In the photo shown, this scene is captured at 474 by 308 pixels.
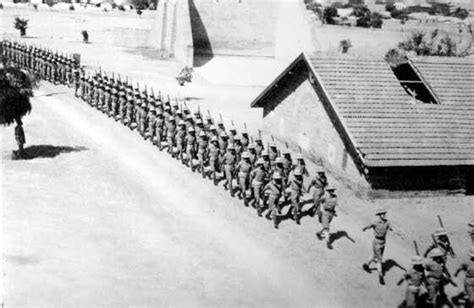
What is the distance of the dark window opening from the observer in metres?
17.0

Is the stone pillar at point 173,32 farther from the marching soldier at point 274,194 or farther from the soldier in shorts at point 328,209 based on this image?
the soldier in shorts at point 328,209

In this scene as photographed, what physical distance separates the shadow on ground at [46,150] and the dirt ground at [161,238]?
0.20 feet

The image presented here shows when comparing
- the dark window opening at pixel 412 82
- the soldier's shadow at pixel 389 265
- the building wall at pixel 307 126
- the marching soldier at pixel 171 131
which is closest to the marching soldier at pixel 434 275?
the soldier's shadow at pixel 389 265

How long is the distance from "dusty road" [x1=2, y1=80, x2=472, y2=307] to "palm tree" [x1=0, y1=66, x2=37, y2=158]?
1.23 m

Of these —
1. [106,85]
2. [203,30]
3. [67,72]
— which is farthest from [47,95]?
[203,30]

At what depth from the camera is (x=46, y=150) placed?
53.5ft

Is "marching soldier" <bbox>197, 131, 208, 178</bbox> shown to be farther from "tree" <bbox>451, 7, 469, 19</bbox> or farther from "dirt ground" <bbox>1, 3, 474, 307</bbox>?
"tree" <bbox>451, 7, 469, 19</bbox>

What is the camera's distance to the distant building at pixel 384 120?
14047mm

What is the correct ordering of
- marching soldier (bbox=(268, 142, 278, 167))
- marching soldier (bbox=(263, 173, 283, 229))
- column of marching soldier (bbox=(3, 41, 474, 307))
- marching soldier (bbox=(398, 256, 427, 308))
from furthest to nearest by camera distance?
marching soldier (bbox=(268, 142, 278, 167)) < marching soldier (bbox=(263, 173, 283, 229)) < column of marching soldier (bbox=(3, 41, 474, 307)) < marching soldier (bbox=(398, 256, 427, 308))

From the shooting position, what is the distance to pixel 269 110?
63.1ft

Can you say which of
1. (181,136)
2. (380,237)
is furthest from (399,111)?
(380,237)

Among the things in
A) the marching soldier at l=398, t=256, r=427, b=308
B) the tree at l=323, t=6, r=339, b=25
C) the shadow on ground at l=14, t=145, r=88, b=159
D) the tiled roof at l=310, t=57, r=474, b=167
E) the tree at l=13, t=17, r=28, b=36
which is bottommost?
the shadow on ground at l=14, t=145, r=88, b=159

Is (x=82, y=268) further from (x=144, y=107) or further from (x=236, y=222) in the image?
(x=144, y=107)

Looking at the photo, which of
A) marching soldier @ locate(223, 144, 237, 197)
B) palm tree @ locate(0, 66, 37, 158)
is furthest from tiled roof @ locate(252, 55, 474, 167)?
palm tree @ locate(0, 66, 37, 158)
